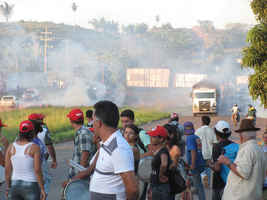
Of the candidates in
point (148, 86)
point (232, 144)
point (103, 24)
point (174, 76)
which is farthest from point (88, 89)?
point (103, 24)

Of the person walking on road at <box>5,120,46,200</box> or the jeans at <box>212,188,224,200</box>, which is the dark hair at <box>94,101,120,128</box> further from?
the jeans at <box>212,188,224,200</box>

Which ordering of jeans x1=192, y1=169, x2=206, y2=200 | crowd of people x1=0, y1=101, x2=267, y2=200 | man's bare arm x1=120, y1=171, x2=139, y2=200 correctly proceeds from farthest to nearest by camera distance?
jeans x1=192, y1=169, x2=206, y2=200 < crowd of people x1=0, y1=101, x2=267, y2=200 < man's bare arm x1=120, y1=171, x2=139, y2=200

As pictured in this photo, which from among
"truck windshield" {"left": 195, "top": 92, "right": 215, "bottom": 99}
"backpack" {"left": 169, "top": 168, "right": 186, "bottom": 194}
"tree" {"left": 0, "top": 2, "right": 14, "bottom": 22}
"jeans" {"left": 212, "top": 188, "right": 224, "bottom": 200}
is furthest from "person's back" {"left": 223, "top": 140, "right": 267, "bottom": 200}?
"tree" {"left": 0, "top": 2, "right": 14, "bottom": 22}

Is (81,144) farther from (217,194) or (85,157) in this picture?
(217,194)

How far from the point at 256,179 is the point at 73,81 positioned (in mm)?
65169

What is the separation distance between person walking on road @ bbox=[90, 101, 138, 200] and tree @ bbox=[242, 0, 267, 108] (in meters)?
9.46

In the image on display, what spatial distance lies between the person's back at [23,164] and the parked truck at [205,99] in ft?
132

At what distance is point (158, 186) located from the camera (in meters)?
5.59

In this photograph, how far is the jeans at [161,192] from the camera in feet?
18.3

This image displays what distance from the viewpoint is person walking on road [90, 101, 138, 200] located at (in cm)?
368

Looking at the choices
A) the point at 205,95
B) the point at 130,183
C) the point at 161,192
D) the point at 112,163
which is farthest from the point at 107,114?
the point at 205,95

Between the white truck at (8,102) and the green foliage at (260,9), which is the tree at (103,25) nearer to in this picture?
the white truck at (8,102)

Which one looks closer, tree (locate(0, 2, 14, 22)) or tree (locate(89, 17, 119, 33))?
tree (locate(0, 2, 14, 22))

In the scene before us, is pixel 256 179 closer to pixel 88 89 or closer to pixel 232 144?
pixel 232 144
